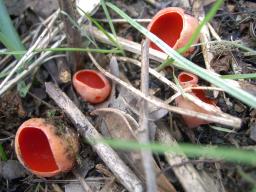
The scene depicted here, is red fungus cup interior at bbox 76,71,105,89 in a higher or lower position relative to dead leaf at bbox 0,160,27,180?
higher

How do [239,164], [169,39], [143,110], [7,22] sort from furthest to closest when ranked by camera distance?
1. [169,39]
2. [7,22]
3. [143,110]
4. [239,164]

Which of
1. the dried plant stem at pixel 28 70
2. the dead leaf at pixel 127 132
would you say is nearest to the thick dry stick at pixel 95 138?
the dead leaf at pixel 127 132

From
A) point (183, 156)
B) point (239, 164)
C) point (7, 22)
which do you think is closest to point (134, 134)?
point (183, 156)

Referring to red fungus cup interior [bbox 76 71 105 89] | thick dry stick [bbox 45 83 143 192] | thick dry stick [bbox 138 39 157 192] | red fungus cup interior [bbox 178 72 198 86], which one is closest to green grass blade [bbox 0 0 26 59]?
thick dry stick [bbox 45 83 143 192]

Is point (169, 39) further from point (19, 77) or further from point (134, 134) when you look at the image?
point (19, 77)

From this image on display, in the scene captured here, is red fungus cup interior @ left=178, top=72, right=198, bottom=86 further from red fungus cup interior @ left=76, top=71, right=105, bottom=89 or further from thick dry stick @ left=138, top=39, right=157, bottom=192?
red fungus cup interior @ left=76, top=71, right=105, bottom=89

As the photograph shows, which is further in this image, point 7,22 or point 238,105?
point 7,22

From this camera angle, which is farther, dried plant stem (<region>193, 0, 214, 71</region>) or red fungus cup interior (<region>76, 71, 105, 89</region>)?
red fungus cup interior (<region>76, 71, 105, 89</region>)
